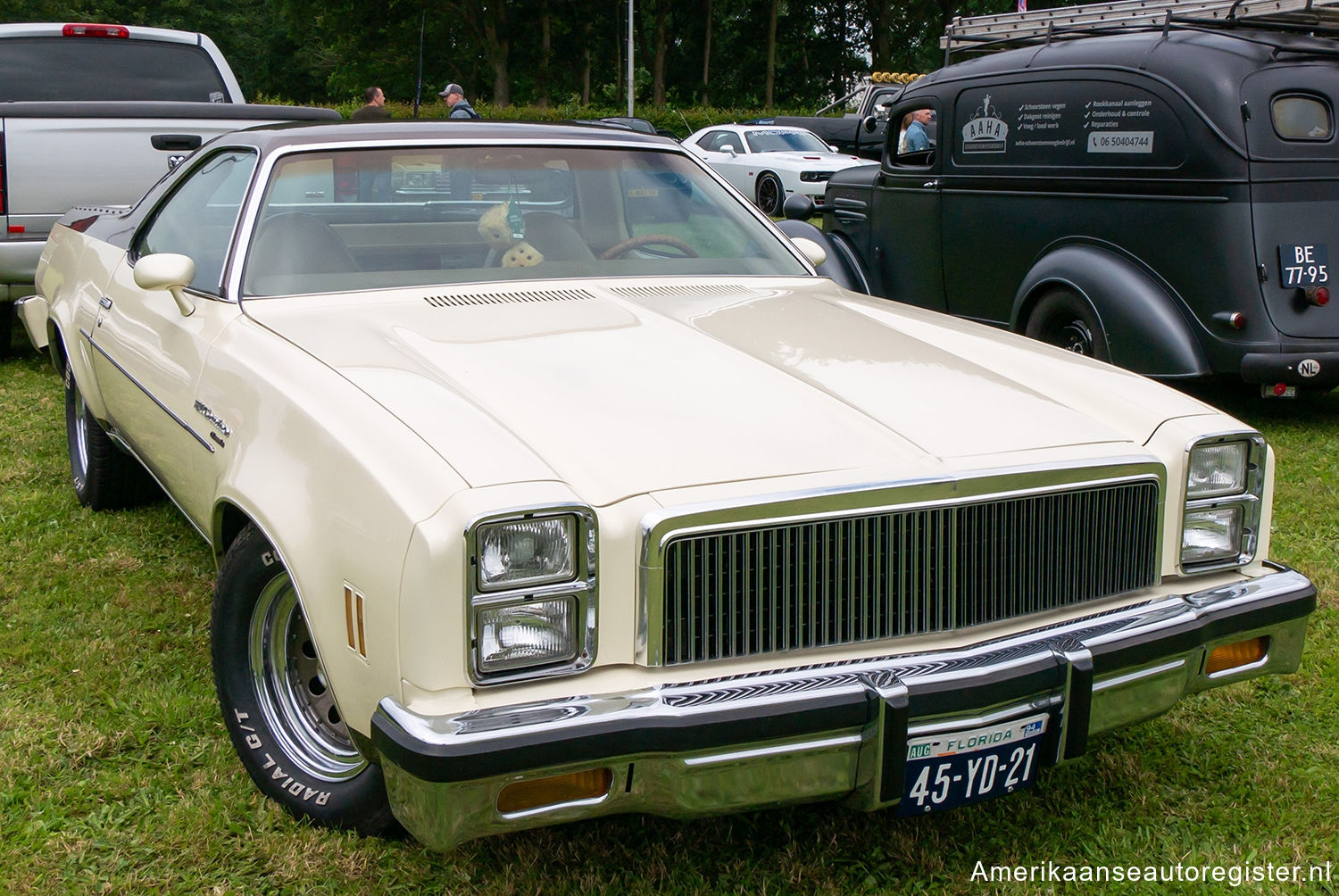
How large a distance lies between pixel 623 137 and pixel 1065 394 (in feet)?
6.17

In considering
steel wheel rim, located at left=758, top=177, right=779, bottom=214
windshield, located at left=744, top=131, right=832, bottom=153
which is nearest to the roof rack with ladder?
steel wheel rim, located at left=758, top=177, right=779, bottom=214

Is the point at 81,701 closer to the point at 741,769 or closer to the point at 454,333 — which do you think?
the point at 454,333

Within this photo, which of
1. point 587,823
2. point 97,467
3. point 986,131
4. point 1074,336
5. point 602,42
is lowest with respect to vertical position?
point 587,823

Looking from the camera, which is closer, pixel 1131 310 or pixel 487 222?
pixel 487 222

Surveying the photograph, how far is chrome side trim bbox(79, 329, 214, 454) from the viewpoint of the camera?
3.10 meters

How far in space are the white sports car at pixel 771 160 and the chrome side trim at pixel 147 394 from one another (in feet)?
43.1

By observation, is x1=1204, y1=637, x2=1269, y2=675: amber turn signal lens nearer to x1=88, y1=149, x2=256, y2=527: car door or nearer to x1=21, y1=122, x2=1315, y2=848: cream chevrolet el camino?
x1=21, y1=122, x2=1315, y2=848: cream chevrolet el camino

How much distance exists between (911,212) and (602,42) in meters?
43.8

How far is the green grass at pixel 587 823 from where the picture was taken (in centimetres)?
262

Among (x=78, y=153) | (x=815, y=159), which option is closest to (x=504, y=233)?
(x=78, y=153)

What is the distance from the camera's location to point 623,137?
4172 mm

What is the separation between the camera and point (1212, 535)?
111 inches

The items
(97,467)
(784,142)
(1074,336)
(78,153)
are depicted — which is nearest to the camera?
(97,467)

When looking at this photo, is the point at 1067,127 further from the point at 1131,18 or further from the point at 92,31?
the point at 92,31
